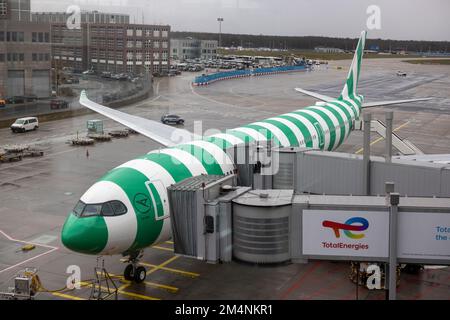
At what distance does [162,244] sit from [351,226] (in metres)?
14.6

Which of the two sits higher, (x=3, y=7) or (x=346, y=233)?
(x=3, y=7)

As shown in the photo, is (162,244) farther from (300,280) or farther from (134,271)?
(300,280)

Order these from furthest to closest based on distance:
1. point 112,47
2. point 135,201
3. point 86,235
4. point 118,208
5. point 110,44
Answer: point 112,47 < point 110,44 < point 135,201 < point 118,208 < point 86,235

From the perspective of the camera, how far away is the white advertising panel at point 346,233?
714 inches

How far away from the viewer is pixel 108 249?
22562 millimetres

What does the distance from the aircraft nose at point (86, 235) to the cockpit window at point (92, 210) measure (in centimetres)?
20

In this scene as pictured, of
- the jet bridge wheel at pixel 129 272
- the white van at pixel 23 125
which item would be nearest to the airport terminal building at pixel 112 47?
the white van at pixel 23 125

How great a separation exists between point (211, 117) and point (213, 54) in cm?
12279

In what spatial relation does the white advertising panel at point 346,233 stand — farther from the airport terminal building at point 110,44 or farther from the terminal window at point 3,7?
the airport terminal building at point 110,44

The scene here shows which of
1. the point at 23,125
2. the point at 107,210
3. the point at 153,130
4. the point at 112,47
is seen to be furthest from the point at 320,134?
the point at 112,47

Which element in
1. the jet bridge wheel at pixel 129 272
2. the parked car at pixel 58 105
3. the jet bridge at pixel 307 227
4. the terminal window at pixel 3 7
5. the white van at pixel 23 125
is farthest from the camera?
the terminal window at pixel 3 7

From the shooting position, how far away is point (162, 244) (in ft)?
101

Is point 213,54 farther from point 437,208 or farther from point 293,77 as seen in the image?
point 437,208

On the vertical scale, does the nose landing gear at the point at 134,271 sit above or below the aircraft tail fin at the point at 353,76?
below
